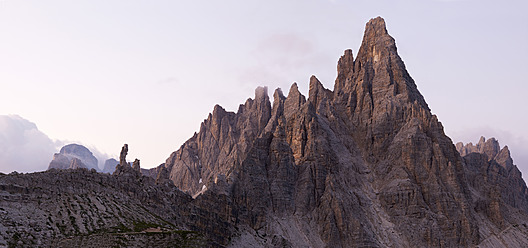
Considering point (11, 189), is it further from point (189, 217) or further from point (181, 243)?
point (189, 217)

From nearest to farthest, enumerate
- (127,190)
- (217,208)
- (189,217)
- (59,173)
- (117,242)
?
(117,242) → (59,173) → (127,190) → (189,217) → (217,208)

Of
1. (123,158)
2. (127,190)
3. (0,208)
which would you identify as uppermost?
(123,158)

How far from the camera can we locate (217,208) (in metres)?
200

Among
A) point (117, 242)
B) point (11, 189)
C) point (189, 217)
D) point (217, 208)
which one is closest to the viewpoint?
point (117, 242)

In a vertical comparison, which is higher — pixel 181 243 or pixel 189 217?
pixel 189 217

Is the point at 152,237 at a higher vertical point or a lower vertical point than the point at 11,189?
lower

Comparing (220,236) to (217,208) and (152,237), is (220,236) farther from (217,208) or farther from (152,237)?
(152,237)

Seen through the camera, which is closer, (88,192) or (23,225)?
(23,225)

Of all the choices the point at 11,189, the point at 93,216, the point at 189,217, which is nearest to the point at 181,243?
the point at 93,216

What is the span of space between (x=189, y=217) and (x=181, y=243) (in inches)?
2313

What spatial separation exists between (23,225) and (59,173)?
2939 cm

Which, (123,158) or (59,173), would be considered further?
(123,158)

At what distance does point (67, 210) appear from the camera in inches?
5502

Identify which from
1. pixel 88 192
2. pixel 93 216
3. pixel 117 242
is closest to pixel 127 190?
pixel 88 192
